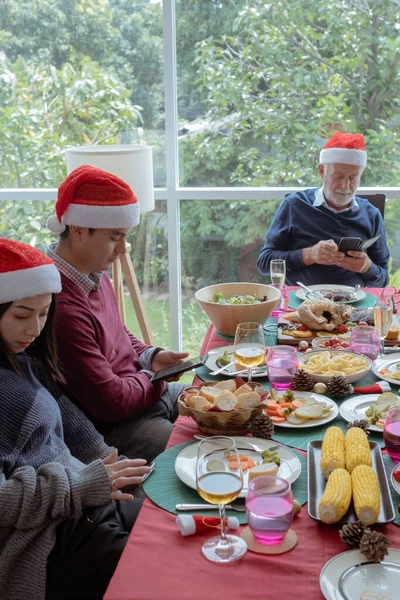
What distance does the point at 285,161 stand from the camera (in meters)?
3.93

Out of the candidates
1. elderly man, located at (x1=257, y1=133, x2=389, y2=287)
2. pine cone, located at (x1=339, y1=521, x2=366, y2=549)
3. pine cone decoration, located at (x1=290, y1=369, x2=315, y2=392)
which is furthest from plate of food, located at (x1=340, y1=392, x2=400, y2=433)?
elderly man, located at (x1=257, y1=133, x2=389, y2=287)

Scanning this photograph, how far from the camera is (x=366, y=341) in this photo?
1.96 metres

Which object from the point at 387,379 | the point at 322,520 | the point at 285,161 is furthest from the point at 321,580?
the point at 285,161

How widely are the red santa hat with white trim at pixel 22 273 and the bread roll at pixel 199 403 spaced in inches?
18.1

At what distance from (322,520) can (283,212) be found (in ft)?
7.40

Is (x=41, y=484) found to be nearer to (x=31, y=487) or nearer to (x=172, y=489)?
(x=31, y=487)

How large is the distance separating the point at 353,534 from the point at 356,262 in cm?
190

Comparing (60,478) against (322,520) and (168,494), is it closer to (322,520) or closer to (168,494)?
(168,494)

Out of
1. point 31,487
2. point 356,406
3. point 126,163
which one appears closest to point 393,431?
point 356,406

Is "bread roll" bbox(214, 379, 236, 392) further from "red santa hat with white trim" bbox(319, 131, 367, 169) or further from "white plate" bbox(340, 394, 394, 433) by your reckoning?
"red santa hat with white trim" bbox(319, 131, 367, 169)

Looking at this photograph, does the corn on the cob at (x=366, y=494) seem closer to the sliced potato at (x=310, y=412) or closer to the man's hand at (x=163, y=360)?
the sliced potato at (x=310, y=412)

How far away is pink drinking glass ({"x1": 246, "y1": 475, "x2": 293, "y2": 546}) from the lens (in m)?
1.12

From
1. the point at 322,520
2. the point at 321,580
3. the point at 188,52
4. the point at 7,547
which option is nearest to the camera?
the point at 321,580

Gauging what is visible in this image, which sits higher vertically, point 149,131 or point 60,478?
point 149,131
